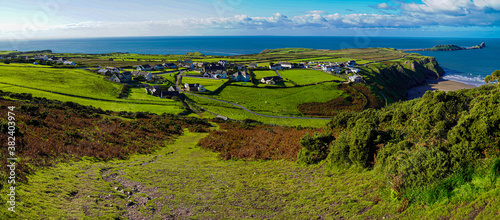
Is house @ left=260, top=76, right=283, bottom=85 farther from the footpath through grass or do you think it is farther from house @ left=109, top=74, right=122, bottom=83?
the footpath through grass

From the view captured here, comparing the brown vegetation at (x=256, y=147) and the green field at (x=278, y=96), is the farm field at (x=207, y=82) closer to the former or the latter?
the green field at (x=278, y=96)

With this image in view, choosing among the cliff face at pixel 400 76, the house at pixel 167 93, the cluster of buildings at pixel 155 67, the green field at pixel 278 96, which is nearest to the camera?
the green field at pixel 278 96

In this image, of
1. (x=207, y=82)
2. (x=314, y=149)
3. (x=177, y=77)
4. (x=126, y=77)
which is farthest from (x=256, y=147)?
(x=177, y=77)

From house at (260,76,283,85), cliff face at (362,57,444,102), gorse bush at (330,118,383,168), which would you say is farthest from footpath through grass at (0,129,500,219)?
cliff face at (362,57,444,102)

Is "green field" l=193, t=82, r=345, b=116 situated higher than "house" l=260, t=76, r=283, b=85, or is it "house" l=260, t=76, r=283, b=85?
"house" l=260, t=76, r=283, b=85

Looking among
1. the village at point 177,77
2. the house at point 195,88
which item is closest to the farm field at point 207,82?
the village at point 177,77

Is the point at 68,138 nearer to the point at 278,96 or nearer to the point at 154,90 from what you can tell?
the point at 154,90

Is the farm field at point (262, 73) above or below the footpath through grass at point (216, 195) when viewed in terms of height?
above
